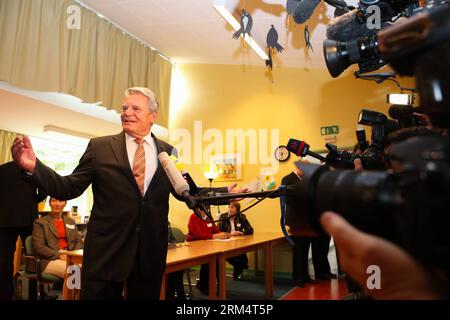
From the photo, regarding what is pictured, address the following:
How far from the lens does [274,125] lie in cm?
610

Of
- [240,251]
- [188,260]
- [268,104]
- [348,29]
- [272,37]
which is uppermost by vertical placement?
[272,37]

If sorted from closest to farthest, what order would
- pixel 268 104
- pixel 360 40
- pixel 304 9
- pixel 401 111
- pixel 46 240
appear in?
1. pixel 360 40
2. pixel 401 111
3. pixel 304 9
4. pixel 46 240
5. pixel 268 104

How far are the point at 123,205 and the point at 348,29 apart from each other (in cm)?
111

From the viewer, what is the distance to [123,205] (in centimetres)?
149

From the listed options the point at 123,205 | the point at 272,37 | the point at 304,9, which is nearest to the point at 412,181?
the point at 123,205

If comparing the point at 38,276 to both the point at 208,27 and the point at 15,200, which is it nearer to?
the point at 15,200

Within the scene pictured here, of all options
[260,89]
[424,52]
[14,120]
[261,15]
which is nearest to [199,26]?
[261,15]

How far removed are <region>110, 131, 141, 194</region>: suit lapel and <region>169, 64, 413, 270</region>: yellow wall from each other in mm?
4507

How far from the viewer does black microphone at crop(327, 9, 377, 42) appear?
4.05 feet

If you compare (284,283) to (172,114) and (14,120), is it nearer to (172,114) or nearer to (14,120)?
(172,114)

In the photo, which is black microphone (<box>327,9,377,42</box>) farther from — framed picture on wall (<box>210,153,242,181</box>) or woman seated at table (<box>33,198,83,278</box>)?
framed picture on wall (<box>210,153,242,181</box>)

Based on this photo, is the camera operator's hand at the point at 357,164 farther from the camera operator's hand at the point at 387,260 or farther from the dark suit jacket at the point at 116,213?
the camera operator's hand at the point at 387,260

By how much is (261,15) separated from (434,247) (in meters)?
4.35

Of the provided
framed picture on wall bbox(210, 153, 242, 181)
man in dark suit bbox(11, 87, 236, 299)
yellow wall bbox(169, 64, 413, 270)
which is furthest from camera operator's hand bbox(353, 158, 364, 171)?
framed picture on wall bbox(210, 153, 242, 181)
